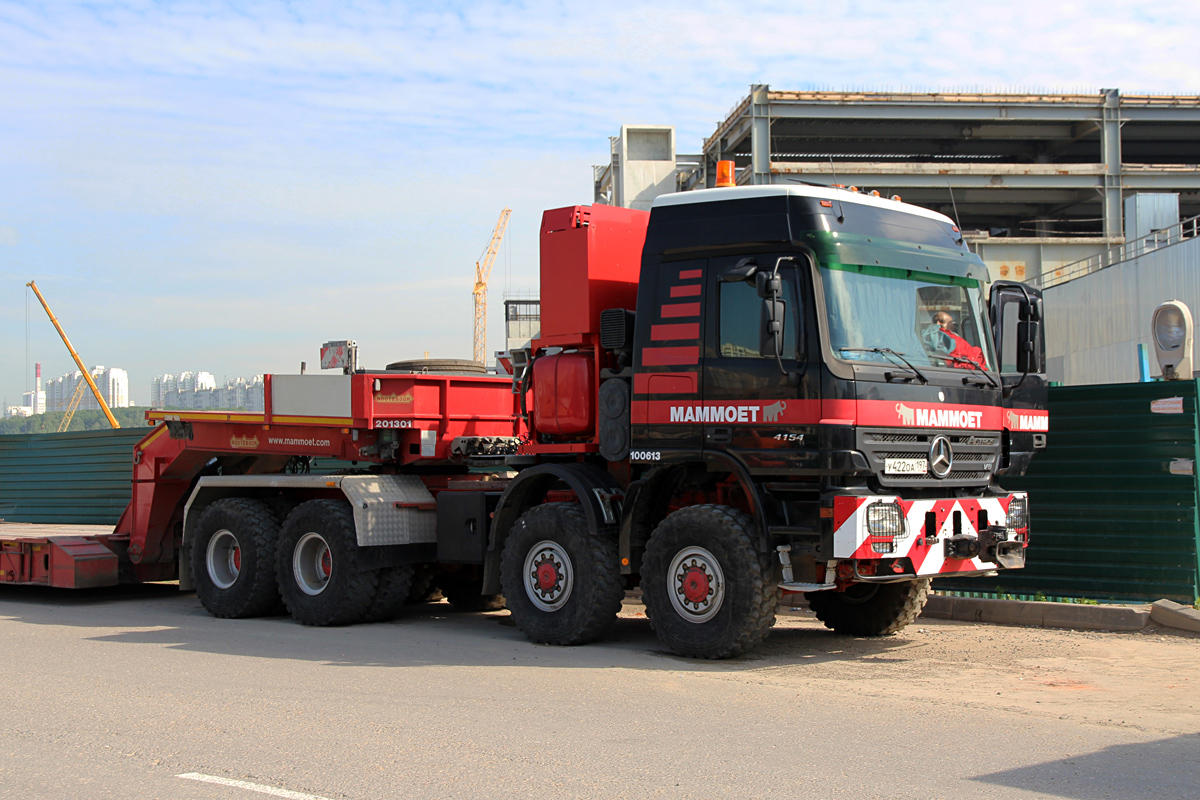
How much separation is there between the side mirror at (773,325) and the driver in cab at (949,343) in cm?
136

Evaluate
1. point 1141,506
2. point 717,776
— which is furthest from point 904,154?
point 717,776

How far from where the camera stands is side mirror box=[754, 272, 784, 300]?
8.03 metres

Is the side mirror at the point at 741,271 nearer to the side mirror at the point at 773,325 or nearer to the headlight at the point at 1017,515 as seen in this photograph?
the side mirror at the point at 773,325

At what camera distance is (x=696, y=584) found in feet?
28.5

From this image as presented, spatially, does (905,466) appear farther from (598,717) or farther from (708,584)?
(598,717)

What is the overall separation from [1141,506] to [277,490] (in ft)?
28.5

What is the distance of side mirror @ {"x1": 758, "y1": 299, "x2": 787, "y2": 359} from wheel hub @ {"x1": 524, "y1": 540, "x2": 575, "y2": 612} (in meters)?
2.65

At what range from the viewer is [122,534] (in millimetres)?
13539

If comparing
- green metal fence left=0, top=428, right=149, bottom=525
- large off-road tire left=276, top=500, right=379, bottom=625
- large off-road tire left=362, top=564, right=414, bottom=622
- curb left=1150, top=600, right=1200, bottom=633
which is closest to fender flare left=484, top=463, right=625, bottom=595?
large off-road tire left=362, top=564, right=414, bottom=622

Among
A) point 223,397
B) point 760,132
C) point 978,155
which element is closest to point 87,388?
point 760,132

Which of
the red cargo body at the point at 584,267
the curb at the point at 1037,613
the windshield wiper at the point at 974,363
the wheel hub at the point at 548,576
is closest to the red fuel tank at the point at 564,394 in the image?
the red cargo body at the point at 584,267

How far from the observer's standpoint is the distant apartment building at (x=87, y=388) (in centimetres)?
7081

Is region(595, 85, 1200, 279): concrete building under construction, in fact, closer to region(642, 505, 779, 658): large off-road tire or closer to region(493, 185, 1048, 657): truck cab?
region(493, 185, 1048, 657): truck cab

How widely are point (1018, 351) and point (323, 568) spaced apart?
274 inches
